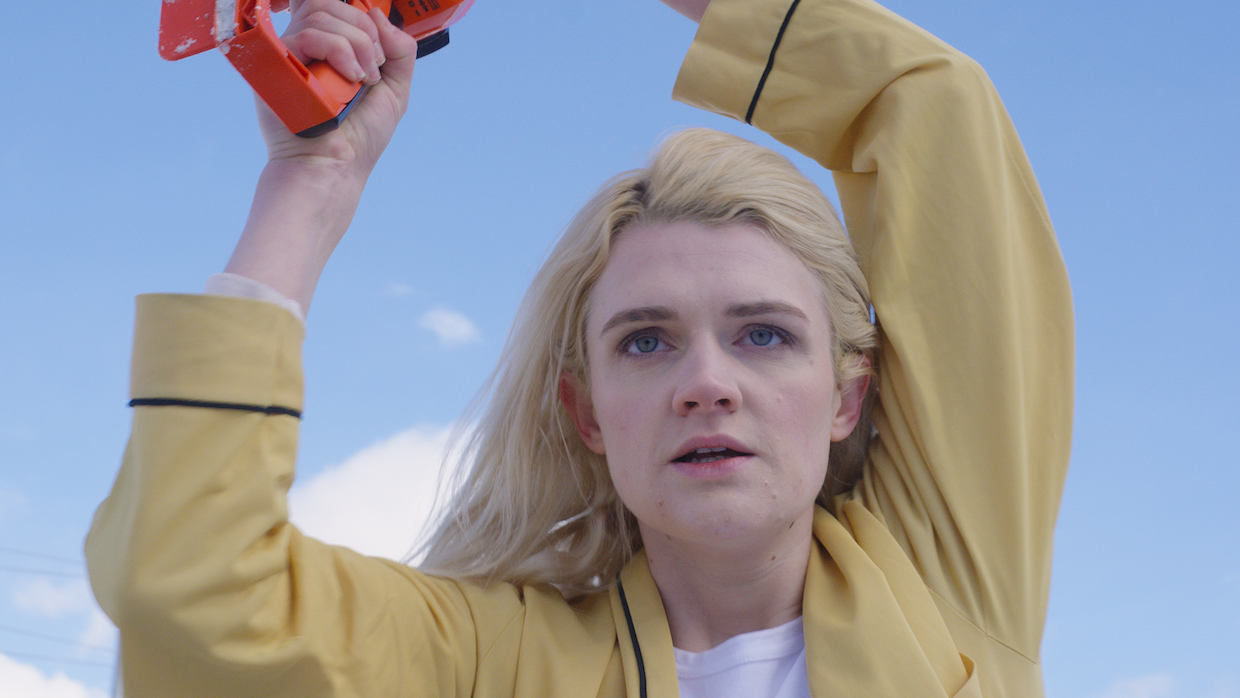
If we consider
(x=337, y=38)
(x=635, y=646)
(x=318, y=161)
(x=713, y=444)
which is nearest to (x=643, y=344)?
(x=713, y=444)

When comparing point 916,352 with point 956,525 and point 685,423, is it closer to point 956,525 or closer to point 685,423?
point 956,525

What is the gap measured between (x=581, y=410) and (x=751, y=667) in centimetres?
76

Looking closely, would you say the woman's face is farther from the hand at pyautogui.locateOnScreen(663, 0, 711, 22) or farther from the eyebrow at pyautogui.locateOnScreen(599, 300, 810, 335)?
the hand at pyautogui.locateOnScreen(663, 0, 711, 22)

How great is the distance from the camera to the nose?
1987 mm

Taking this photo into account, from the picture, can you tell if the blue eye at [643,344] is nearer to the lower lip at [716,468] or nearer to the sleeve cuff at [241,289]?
the lower lip at [716,468]

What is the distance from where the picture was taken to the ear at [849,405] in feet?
7.71

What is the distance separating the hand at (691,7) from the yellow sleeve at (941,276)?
0.10m

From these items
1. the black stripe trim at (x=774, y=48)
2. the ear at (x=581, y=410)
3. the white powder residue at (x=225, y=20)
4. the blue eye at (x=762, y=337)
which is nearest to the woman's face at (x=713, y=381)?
the blue eye at (x=762, y=337)

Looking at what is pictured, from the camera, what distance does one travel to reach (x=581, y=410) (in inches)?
97.5

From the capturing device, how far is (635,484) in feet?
6.87

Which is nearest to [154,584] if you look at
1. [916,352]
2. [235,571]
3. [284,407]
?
[235,571]

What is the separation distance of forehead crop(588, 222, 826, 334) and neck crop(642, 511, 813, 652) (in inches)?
21.5

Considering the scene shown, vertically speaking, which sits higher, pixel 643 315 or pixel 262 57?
pixel 262 57

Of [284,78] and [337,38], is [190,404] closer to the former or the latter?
[284,78]
